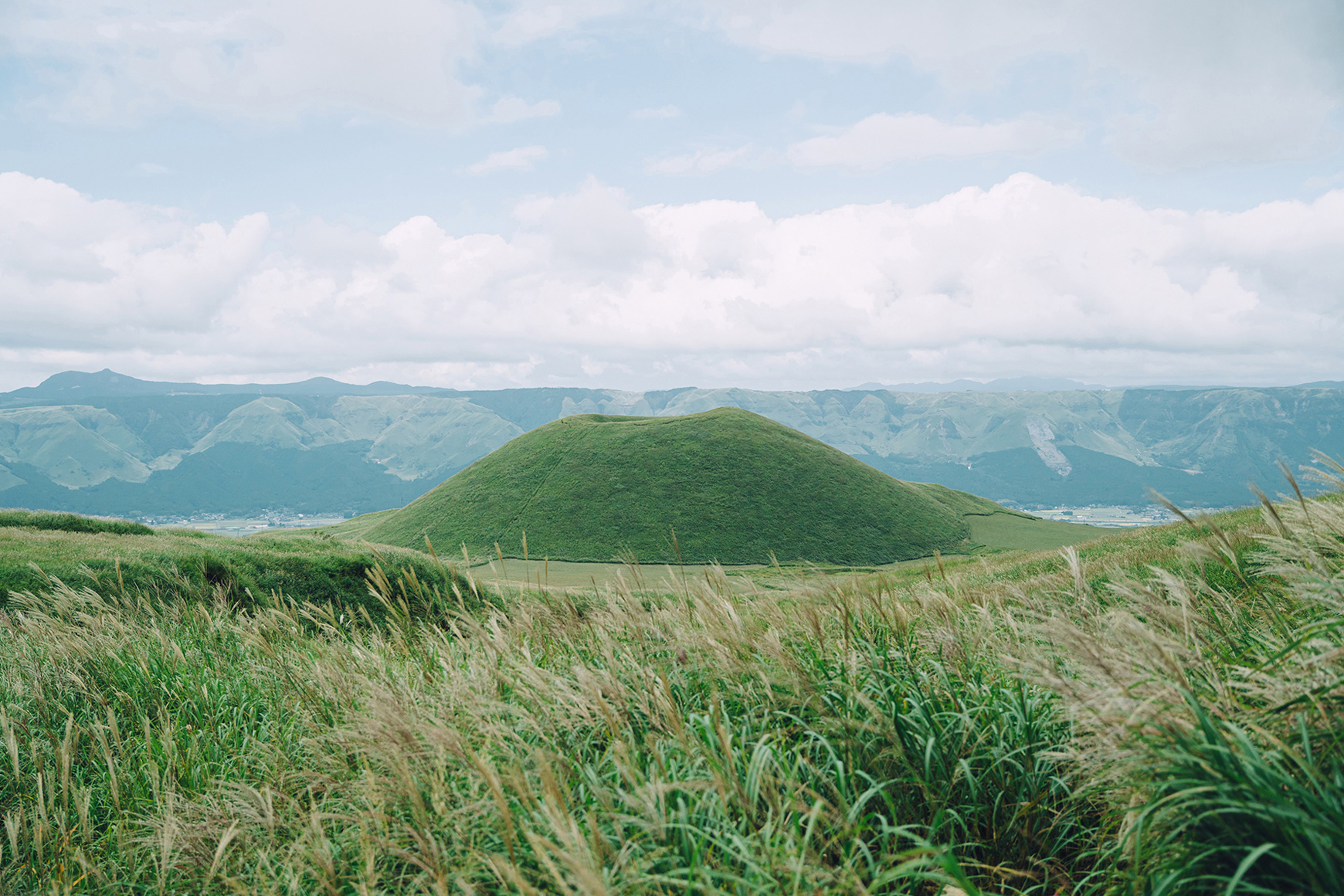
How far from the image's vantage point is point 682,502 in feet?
222

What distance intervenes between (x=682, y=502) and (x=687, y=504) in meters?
0.60

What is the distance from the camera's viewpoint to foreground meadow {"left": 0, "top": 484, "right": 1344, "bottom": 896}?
248 centimetres

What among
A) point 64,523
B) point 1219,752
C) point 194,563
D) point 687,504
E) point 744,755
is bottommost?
point 687,504

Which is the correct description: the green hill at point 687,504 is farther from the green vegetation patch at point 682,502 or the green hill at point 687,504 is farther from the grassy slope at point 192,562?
the grassy slope at point 192,562

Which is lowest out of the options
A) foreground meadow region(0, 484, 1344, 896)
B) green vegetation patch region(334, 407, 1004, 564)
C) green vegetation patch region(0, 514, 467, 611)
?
green vegetation patch region(334, 407, 1004, 564)

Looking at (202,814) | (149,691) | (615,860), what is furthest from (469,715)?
(149,691)

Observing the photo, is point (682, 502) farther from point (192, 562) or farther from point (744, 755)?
point (744, 755)

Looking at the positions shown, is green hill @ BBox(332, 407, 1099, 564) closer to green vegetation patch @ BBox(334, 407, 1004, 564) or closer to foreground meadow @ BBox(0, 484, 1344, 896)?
green vegetation patch @ BBox(334, 407, 1004, 564)

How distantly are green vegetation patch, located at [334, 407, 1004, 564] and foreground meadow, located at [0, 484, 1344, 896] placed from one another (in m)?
53.2

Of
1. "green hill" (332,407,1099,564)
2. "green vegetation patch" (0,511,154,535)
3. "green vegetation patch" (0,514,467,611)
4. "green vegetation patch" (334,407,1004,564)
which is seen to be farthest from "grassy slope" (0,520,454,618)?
"green vegetation patch" (334,407,1004,564)

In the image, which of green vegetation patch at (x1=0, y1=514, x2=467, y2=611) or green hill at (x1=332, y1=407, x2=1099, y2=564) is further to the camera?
green hill at (x1=332, y1=407, x2=1099, y2=564)

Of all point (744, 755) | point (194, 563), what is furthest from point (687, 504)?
point (744, 755)

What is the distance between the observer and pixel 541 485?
2817 inches

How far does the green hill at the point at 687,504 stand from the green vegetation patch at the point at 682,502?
0.53 ft
